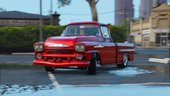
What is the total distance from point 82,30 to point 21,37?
2251 cm

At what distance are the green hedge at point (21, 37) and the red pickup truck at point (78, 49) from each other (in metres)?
21.8

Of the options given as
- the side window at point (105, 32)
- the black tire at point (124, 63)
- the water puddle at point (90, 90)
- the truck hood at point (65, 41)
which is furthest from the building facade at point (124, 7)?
the water puddle at point (90, 90)

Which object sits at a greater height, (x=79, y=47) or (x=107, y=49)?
(x=79, y=47)

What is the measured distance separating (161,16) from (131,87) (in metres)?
88.2

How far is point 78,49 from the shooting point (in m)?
13.7

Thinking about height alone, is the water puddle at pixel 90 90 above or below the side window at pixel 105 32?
below

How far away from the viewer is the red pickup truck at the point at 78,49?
13.8 meters

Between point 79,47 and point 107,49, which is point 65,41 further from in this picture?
point 107,49

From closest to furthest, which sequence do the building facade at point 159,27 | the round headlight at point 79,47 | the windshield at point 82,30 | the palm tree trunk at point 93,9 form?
the round headlight at point 79,47
the windshield at point 82,30
the palm tree trunk at point 93,9
the building facade at point 159,27

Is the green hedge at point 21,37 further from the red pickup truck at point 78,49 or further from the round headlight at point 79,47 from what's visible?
the round headlight at point 79,47

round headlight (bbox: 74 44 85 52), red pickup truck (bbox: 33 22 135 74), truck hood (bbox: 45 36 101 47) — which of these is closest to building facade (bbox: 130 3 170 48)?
red pickup truck (bbox: 33 22 135 74)

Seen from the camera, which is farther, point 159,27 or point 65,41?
point 159,27

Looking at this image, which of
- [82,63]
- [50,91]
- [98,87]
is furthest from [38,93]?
[82,63]

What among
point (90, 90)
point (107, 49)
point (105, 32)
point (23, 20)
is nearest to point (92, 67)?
point (107, 49)
